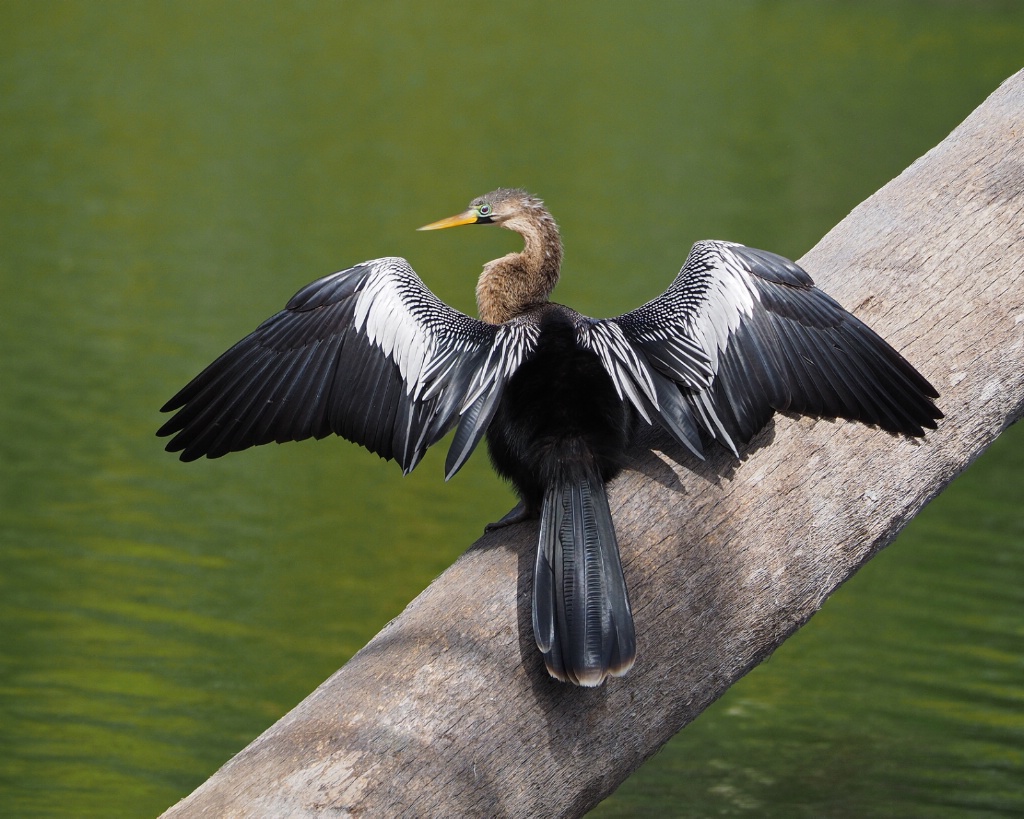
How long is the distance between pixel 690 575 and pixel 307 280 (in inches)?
331

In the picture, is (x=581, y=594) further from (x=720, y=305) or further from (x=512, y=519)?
(x=720, y=305)

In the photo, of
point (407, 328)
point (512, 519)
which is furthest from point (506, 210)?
point (512, 519)

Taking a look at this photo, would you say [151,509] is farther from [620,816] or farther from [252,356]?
[252,356]

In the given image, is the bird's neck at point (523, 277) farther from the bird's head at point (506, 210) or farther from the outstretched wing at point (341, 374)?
the outstretched wing at point (341, 374)

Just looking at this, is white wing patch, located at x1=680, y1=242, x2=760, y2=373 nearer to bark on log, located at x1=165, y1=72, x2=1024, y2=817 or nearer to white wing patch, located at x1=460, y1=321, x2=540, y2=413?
bark on log, located at x1=165, y1=72, x2=1024, y2=817

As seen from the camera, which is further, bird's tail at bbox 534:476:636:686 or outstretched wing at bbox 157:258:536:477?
outstretched wing at bbox 157:258:536:477

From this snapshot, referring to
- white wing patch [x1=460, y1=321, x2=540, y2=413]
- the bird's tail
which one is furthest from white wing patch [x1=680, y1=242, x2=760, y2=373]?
the bird's tail

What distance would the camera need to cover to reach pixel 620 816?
17.3ft

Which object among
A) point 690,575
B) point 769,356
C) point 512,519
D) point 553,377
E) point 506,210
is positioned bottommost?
point 690,575

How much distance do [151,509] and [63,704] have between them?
2024mm

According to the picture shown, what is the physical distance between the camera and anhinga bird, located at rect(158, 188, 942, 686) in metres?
3.15

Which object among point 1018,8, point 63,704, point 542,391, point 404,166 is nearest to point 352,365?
point 542,391

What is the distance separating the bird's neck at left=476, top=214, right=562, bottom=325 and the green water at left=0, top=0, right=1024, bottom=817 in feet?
7.62

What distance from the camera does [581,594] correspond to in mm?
2824
